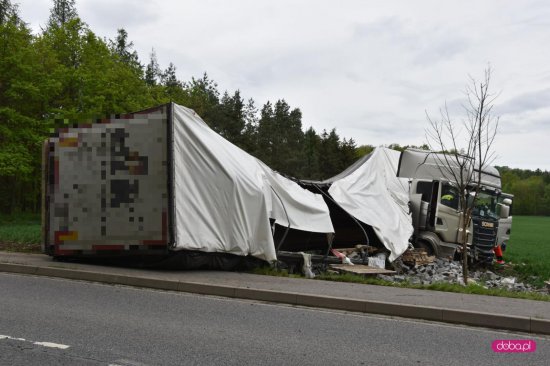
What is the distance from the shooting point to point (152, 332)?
223 inches

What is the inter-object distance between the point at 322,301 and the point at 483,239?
8.66m

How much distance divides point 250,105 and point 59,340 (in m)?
65.5

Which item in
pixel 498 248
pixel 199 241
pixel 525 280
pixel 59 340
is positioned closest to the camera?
pixel 59 340

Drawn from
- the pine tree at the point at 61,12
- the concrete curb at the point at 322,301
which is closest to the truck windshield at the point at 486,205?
the concrete curb at the point at 322,301

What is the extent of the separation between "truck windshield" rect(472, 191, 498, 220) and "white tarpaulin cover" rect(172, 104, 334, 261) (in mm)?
7198

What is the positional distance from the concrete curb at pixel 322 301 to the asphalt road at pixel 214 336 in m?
0.24

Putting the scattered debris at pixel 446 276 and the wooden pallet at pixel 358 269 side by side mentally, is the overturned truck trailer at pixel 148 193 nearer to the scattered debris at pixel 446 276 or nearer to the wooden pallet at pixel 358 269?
the wooden pallet at pixel 358 269

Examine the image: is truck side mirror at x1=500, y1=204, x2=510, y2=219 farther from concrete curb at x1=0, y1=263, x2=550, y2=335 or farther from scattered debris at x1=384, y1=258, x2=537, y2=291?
concrete curb at x1=0, y1=263, x2=550, y2=335

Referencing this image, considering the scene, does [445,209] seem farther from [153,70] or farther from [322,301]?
[153,70]

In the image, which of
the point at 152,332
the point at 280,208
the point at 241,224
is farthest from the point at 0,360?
the point at 280,208

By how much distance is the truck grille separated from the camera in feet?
47.1

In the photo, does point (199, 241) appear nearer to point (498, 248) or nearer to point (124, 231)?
point (124, 231)

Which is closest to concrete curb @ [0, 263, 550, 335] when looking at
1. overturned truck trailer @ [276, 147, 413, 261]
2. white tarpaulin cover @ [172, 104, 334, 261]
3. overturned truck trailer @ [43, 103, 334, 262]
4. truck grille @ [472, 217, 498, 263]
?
overturned truck trailer @ [43, 103, 334, 262]

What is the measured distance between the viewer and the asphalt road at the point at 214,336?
15.9ft
